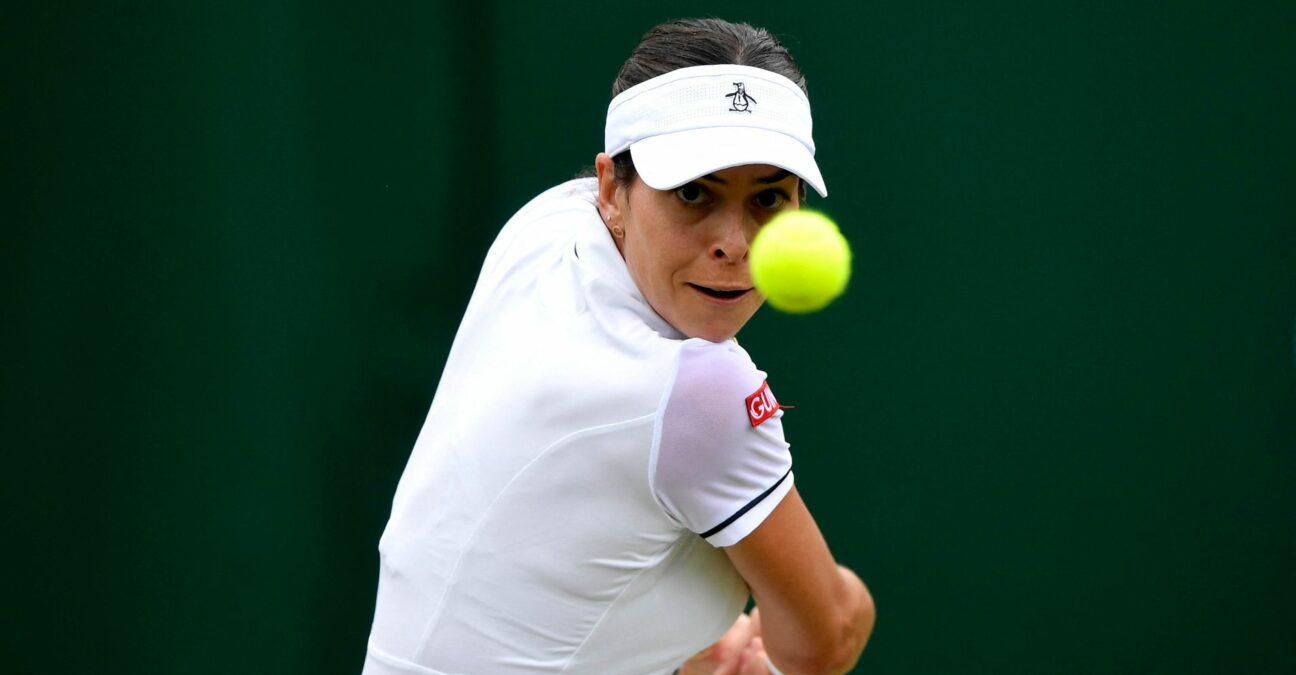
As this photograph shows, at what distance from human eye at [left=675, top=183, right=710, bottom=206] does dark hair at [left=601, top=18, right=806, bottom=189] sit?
0.11 m

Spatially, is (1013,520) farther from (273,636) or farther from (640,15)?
(273,636)

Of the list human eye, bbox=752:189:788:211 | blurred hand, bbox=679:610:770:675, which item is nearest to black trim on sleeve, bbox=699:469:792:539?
human eye, bbox=752:189:788:211

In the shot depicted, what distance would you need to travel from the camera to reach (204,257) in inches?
92.7

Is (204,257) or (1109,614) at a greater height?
(204,257)

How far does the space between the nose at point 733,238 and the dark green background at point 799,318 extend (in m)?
1.05

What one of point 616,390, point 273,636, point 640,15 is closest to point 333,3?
point 640,15

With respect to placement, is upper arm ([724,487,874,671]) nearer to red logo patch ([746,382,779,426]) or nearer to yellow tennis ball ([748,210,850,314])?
red logo patch ([746,382,779,426])

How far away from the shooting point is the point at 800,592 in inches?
61.7

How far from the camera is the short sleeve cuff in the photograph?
4.90 feet

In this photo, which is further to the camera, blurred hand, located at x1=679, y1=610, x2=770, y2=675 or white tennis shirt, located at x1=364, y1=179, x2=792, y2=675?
blurred hand, located at x1=679, y1=610, x2=770, y2=675

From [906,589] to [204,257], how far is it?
4.59 feet

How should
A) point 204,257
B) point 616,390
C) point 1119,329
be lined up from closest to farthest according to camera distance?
point 616,390
point 204,257
point 1119,329

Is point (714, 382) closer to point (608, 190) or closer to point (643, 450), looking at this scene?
point (643, 450)

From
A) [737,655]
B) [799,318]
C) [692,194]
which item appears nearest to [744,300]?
[692,194]
